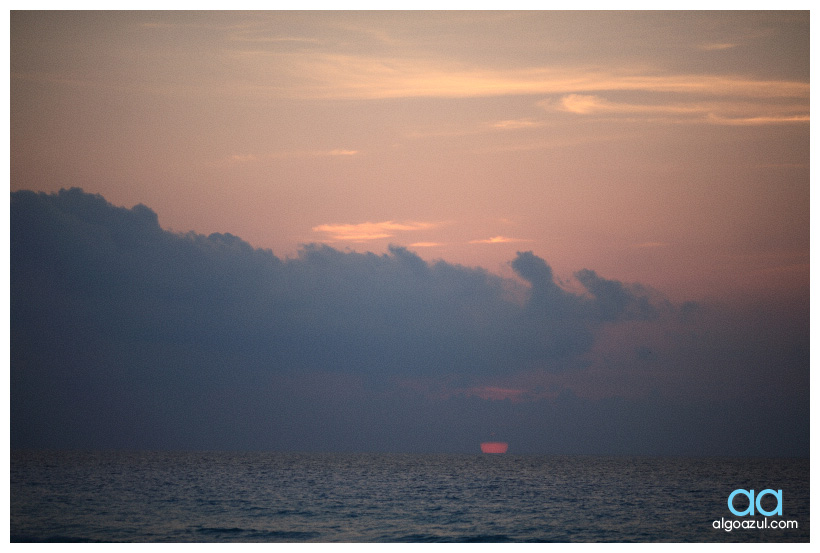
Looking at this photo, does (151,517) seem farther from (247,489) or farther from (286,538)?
(247,489)

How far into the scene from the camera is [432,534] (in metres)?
41.2

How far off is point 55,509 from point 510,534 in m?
28.9
